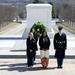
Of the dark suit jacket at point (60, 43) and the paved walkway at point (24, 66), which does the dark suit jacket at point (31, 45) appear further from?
the dark suit jacket at point (60, 43)

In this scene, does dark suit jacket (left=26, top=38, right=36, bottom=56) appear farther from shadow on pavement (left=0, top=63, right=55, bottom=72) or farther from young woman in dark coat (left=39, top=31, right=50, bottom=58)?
shadow on pavement (left=0, top=63, right=55, bottom=72)

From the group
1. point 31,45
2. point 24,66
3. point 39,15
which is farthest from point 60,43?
point 39,15

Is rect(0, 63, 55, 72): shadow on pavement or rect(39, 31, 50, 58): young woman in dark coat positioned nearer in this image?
rect(0, 63, 55, 72): shadow on pavement

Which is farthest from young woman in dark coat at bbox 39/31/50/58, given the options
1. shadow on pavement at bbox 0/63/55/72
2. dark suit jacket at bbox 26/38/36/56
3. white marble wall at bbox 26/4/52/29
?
white marble wall at bbox 26/4/52/29

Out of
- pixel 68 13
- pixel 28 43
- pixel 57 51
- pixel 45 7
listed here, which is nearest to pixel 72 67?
pixel 57 51

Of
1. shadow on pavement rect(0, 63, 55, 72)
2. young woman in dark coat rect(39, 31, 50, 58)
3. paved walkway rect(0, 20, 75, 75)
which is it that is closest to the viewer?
paved walkway rect(0, 20, 75, 75)

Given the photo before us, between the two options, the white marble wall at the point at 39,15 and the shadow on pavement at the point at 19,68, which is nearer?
the shadow on pavement at the point at 19,68

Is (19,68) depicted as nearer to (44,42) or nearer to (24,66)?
(24,66)

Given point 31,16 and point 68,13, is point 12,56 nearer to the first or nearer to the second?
point 31,16

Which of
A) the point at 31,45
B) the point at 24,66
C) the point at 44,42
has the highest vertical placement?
the point at 44,42

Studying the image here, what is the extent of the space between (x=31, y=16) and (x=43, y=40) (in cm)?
1234

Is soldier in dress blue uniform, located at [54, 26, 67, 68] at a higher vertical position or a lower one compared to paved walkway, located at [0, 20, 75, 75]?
higher

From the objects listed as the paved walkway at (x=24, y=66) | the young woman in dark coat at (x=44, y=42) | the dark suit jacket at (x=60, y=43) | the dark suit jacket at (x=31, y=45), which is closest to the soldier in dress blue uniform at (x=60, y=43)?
the dark suit jacket at (x=60, y=43)

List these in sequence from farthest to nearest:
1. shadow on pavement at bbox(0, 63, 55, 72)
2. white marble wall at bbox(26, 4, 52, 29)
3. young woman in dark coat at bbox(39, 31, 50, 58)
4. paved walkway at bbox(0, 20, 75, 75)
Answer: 1. white marble wall at bbox(26, 4, 52, 29)
2. young woman in dark coat at bbox(39, 31, 50, 58)
3. shadow on pavement at bbox(0, 63, 55, 72)
4. paved walkway at bbox(0, 20, 75, 75)
